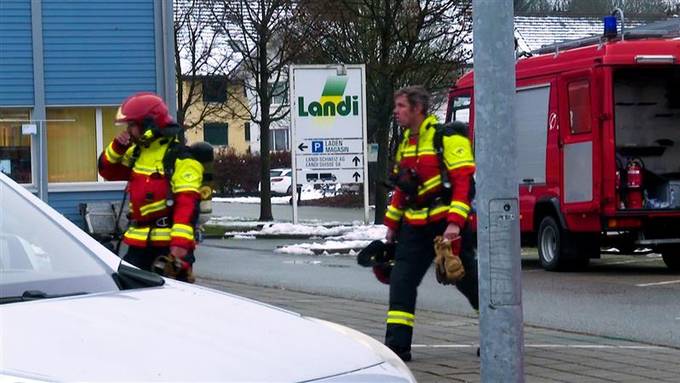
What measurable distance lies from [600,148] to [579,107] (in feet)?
2.65

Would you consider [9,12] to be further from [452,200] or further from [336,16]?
[452,200]

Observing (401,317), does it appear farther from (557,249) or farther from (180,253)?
(557,249)

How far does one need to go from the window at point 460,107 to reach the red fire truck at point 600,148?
135cm

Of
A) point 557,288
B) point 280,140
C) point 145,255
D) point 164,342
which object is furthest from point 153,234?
point 280,140

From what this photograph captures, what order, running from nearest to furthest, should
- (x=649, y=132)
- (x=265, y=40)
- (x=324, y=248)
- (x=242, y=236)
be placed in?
(x=649, y=132), (x=324, y=248), (x=242, y=236), (x=265, y=40)

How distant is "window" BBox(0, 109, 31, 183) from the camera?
74.9 ft

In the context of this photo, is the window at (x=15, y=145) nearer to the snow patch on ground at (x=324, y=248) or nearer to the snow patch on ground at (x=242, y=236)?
the snow patch on ground at (x=324, y=248)

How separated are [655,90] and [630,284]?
11.9 feet

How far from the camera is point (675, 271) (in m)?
17.2

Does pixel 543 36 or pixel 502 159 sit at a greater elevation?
pixel 543 36

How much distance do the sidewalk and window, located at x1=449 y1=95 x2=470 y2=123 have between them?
324 inches

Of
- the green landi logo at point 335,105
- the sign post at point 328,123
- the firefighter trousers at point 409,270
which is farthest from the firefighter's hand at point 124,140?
the green landi logo at point 335,105

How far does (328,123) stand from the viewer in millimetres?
26234

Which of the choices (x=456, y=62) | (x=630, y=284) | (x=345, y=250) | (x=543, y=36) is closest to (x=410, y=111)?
(x=630, y=284)
